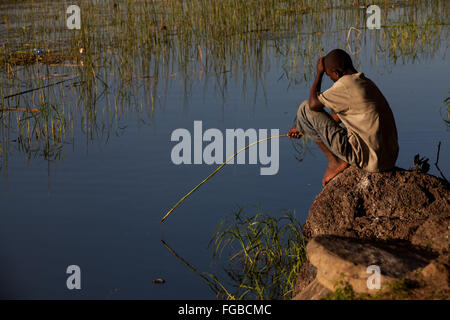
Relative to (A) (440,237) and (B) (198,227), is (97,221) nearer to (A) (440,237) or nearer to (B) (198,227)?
(B) (198,227)

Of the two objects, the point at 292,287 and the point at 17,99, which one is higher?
the point at 17,99

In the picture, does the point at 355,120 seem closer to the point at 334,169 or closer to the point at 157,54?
the point at 334,169

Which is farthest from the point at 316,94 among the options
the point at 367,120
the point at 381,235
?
the point at 381,235

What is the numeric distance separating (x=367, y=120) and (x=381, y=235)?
2.56 feet

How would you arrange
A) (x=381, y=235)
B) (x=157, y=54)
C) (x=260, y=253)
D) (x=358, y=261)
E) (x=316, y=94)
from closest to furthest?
(x=358, y=261)
(x=381, y=235)
(x=260, y=253)
(x=316, y=94)
(x=157, y=54)

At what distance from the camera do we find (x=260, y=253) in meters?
4.74

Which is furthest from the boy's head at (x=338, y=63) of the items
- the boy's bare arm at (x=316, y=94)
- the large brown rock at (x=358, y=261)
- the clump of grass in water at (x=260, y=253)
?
the large brown rock at (x=358, y=261)

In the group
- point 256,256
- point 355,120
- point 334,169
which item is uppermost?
point 355,120

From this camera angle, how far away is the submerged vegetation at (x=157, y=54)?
7.30 metres

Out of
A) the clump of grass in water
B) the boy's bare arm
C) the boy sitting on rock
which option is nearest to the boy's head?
the boy sitting on rock

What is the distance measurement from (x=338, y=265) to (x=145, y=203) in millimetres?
2235

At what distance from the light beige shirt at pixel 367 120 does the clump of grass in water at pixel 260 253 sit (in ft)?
2.22

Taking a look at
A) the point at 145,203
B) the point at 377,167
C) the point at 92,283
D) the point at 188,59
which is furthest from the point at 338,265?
the point at 188,59

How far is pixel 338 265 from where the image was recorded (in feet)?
11.7
